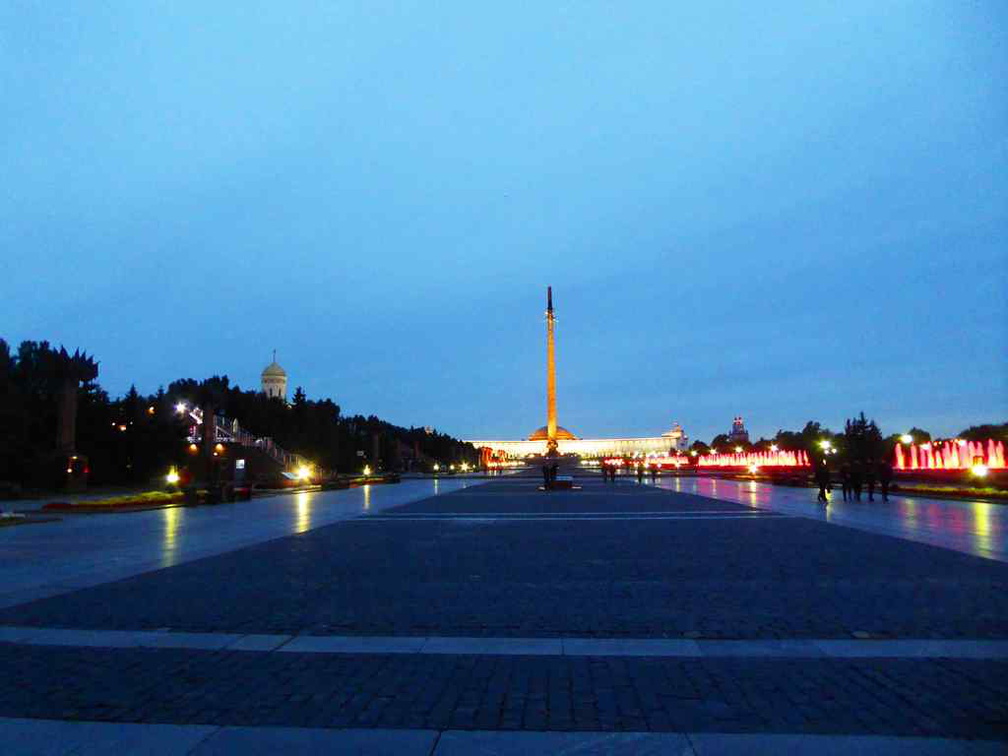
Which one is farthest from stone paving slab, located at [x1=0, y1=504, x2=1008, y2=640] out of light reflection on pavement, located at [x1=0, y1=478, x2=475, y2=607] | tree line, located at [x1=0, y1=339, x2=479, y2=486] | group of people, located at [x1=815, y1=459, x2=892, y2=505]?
tree line, located at [x1=0, y1=339, x2=479, y2=486]

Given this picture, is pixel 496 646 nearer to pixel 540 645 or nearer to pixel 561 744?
pixel 540 645

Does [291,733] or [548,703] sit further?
[548,703]

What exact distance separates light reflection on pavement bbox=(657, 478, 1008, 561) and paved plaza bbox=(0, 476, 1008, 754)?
351mm

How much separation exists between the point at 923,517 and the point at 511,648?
17.7 m

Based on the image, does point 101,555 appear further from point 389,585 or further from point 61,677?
point 61,677

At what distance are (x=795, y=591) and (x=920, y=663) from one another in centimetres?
339

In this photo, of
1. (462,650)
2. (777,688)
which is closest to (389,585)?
(462,650)

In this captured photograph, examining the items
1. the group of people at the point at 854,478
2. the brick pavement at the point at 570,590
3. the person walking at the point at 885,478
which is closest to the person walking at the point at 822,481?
the group of people at the point at 854,478

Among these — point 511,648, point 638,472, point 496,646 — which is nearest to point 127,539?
point 496,646

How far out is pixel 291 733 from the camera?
200 inches

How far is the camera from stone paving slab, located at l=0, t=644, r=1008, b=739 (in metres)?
5.25

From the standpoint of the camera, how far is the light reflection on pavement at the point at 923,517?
15.1 metres

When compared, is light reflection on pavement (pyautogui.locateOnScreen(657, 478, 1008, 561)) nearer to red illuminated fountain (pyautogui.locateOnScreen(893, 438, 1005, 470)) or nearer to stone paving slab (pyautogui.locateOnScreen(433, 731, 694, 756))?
stone paving slab (pyautogui.locateOnScreen(433, 731, 694, 756))

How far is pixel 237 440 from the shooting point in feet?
197
